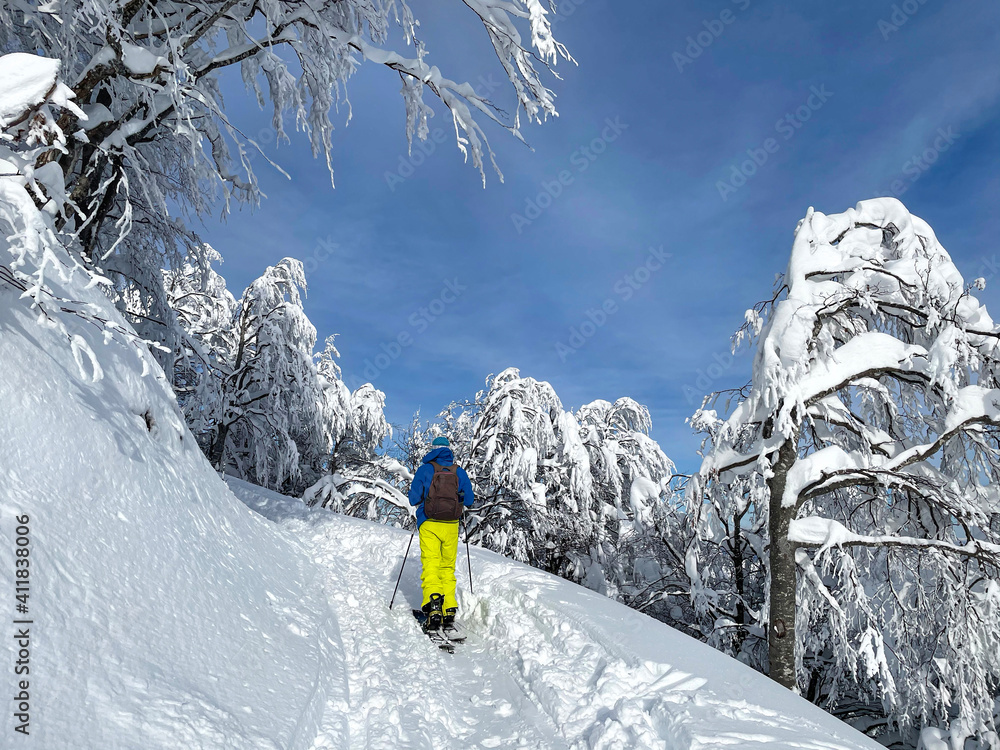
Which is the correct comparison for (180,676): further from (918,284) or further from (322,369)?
(322,369)

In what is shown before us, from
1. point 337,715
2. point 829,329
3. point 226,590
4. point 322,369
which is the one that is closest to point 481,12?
point 226,590

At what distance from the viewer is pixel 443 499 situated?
5.68 metres

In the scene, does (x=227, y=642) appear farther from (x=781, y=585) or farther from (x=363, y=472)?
(x=363, y=472)

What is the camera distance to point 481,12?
4254 mm

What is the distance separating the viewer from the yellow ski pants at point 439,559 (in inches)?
211

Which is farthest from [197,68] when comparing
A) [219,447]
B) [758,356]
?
[219,447]

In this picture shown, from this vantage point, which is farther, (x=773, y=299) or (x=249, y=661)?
(x=773, y=299)

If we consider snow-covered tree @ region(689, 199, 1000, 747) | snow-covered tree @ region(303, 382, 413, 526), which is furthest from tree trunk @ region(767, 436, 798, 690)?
snow-covered tree @ region(303, 382, 413, 526)

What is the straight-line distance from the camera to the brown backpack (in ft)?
18.5

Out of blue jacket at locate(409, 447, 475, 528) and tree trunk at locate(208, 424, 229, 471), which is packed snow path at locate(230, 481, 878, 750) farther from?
tree trunk at locate(208, 424, 229, 471)

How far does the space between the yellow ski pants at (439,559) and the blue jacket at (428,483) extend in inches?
8.5

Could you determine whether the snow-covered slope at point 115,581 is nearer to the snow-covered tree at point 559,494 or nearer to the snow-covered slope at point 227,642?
the snow-covered slope at point 227,642

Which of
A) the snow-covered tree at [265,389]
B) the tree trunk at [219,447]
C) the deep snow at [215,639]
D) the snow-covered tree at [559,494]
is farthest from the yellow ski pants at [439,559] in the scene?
the tree trunk at [219,447]

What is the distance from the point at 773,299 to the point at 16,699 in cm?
929
